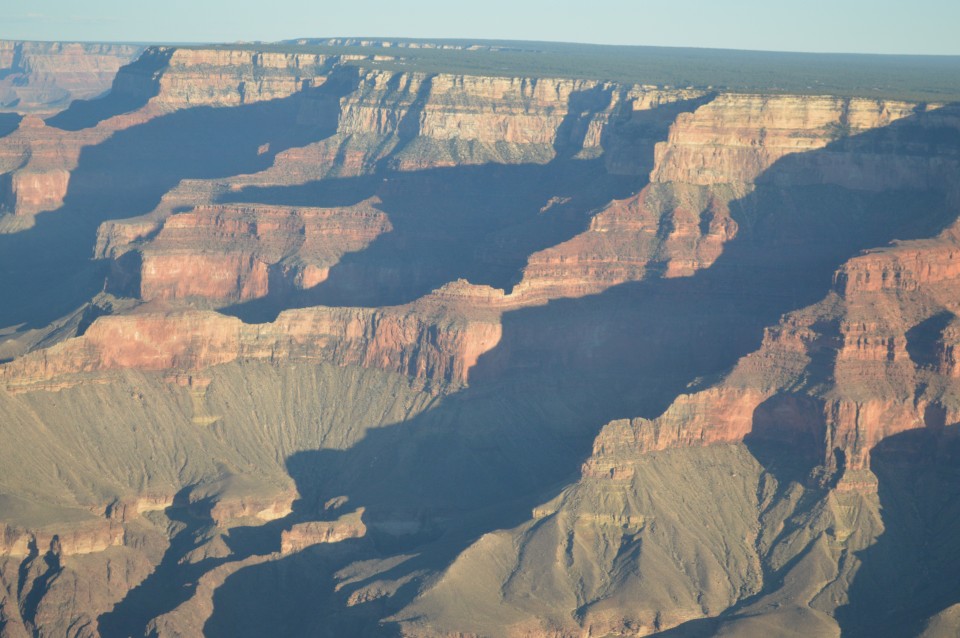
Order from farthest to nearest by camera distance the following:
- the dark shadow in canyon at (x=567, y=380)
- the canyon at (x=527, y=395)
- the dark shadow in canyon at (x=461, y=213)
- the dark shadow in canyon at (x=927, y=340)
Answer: the dark shadow in canyon at (x=461, y=213), the dark shadow in canyon at (x=567, y=380), the dark shadow in canyon at (x=927, y=340), the canyon at (x=527, y=395)

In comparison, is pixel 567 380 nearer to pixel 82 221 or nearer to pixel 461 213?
pixel 461 213

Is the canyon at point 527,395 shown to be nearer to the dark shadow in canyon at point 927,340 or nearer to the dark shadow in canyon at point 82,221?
the dark shadow in canyon at point 927,340

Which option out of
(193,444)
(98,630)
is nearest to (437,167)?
(193,444)

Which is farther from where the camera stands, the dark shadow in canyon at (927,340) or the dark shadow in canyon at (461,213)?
the dark shadow in canyon at (461,213)

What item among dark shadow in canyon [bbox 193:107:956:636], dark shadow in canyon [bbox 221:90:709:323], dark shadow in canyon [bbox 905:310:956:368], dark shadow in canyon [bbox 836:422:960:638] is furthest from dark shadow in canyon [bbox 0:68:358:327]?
dark shadow in canyon [bbox 836:422:960:638]

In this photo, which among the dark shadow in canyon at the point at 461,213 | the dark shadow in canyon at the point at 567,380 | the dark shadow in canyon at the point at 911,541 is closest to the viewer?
the dark shadow in canyon at the point at 911,541

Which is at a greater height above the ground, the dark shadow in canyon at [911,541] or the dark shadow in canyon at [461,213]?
the dark shadow in canyon at [461,213]

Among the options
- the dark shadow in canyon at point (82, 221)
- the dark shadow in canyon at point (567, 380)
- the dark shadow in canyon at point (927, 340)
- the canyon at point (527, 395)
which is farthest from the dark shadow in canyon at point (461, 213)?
the dark shadow in canyon at point (927, 340)
